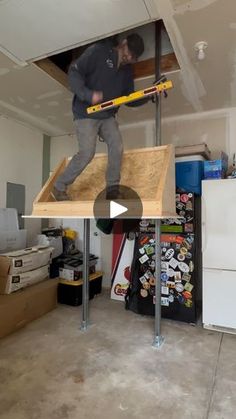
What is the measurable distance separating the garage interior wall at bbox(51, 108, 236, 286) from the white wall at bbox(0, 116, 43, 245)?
0.53m

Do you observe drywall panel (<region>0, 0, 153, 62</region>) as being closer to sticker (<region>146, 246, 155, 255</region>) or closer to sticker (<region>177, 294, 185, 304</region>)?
sticker (<region>146, 246, 155, 255</region>)

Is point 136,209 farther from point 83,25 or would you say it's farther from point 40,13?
point 40,13

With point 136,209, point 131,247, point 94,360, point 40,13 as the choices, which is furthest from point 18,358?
point 40,13

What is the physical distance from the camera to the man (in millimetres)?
2131

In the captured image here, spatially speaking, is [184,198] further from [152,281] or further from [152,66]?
[152,66]

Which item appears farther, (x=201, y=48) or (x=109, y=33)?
(x=201, y=48)

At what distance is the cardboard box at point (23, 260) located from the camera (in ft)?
9.53

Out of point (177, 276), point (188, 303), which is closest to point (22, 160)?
point (177, 276)

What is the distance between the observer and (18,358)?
2.28 meters

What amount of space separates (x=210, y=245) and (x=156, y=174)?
1104mm

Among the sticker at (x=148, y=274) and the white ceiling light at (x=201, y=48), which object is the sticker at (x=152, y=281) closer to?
the sticker at (x=148, y=274)

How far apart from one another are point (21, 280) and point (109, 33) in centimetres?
255

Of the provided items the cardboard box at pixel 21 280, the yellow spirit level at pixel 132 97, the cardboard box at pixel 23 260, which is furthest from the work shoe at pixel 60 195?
the cardboard box at pixel 21 280
